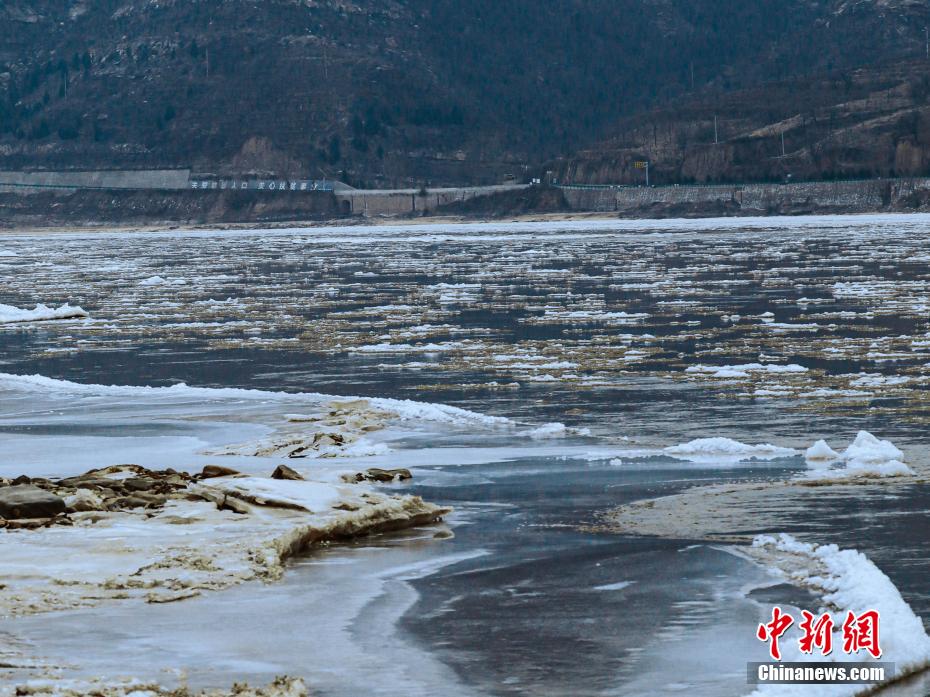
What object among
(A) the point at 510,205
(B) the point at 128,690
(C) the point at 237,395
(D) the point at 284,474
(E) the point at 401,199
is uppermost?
(E) the point at 401,199

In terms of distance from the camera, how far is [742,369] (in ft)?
74.5

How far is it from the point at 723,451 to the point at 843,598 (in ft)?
20.1

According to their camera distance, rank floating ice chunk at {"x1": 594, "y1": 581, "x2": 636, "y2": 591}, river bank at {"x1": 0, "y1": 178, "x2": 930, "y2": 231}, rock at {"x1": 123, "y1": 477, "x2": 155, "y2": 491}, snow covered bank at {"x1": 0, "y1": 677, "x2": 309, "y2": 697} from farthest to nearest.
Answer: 1. river bank at {"x1": 0, "y1": 178, "x2": 930, "y2": 231}
2. rock at {"x1": 123, "y1": 477, "x2": 155, "y2": 491}
3. floating ice chunk at {"x1": 594, "y1": 581, "x2": 636, "y2": 591}
4. snow covered bank at {"x1": 0, "y1": 677, "x2": 309, "y2": 697}

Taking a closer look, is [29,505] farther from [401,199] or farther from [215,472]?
[401,199]

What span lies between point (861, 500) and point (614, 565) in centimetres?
295

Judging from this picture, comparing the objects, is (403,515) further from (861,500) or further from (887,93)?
(887,93)

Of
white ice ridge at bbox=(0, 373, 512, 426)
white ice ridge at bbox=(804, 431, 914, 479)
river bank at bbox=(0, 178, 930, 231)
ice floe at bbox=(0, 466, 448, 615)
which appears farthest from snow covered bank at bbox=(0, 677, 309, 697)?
river bank at bbox=(0, 178, 930, 231)

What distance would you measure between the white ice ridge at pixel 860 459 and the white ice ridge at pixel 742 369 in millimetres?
6839

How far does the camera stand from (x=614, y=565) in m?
11.1

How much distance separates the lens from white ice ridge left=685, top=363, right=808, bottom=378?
22.3 metres

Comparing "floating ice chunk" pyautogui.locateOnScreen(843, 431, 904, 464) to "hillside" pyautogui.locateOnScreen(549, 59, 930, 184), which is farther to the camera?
"hillside" pyautogui.locateOnScreen(549, 59, 930, 184)

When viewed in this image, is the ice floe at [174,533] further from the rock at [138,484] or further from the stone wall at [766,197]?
the stone wall at [766,197]

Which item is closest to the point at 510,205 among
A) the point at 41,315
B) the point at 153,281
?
the point at 153,281

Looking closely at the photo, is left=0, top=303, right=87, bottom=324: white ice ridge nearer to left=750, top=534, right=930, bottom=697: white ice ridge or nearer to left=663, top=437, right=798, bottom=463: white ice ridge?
left=663, top=437, right=798, bottom=463: white ice ridge
